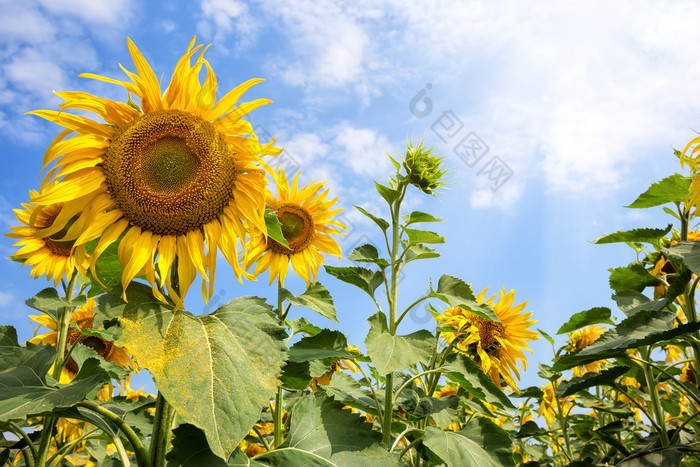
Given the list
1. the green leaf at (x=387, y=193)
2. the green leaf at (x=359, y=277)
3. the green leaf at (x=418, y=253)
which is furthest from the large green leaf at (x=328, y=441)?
the green leaf at (x=387, y=193)

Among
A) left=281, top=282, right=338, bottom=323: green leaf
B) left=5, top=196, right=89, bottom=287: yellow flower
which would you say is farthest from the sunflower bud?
left=5, top=196, right=89, bottom=287: yellow flower

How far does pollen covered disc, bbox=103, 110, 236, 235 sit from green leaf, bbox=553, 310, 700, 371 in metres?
1.89

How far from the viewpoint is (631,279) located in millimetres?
3400

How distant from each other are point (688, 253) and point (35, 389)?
296cm

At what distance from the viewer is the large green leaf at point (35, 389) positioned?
62.5 inches

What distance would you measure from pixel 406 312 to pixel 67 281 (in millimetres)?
2680

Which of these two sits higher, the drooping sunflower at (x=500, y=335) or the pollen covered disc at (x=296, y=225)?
the pollen covered disc at (x=296, y=225)

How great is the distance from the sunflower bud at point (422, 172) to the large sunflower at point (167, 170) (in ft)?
4.99

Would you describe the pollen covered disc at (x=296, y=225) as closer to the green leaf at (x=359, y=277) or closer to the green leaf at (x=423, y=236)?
the green leaf at (x=359, y=277)

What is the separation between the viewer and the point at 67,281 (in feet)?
12.8

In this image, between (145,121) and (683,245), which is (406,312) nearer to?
(683,245)

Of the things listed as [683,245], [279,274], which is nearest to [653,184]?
[683,245]

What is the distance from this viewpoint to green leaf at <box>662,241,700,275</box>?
237 centimetres

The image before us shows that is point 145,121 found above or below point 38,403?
above
